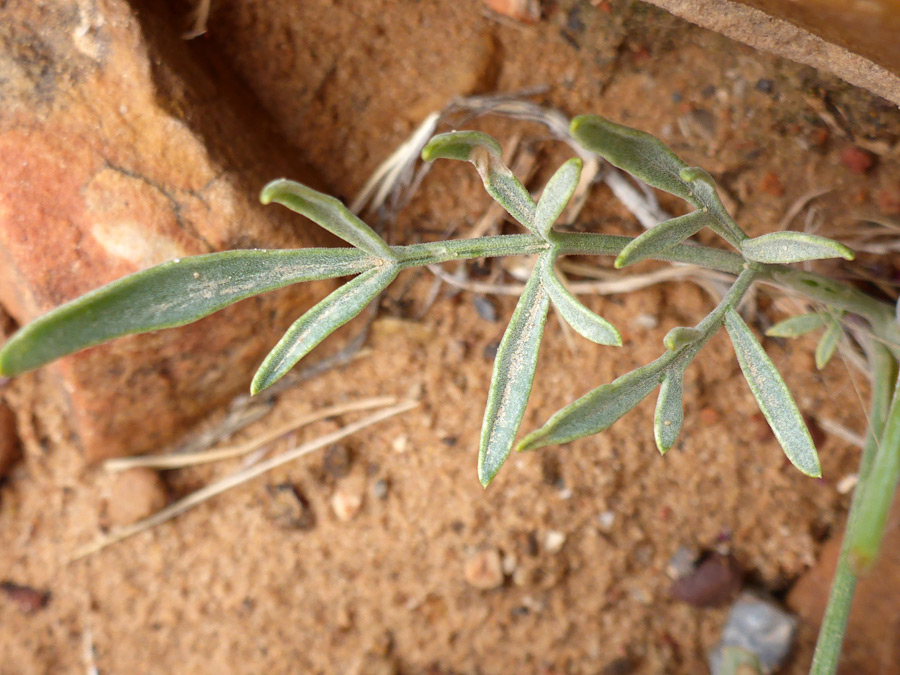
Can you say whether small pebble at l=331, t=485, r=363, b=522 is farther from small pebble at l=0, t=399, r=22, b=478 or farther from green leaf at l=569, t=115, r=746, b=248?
green leaf at l=569, t=115, r=746, b=248

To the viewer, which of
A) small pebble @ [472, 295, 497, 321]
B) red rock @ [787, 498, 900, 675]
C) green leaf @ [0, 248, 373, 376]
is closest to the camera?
green leaf @ [0, 248, 373, 376]

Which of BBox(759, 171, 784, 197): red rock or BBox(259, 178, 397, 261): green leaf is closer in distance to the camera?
BBox(259, 178, 397, 261): green leaf

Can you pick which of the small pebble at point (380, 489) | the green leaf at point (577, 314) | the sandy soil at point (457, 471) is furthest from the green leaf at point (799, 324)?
the small pebble at point (380, 489)

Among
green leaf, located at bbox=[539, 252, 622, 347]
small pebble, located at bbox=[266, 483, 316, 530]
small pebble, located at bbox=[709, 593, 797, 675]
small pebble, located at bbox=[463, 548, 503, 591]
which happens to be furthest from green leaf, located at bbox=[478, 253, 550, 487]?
small pebble, located at bbox=[709, 593, 797, 675]

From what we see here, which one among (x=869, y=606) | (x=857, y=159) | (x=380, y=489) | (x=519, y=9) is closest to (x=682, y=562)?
(x=869, y=606)

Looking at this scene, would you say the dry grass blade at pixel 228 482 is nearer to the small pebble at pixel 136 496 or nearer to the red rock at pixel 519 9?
the small pebble at pixel 136 496

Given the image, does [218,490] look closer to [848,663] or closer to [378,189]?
[378,189]
